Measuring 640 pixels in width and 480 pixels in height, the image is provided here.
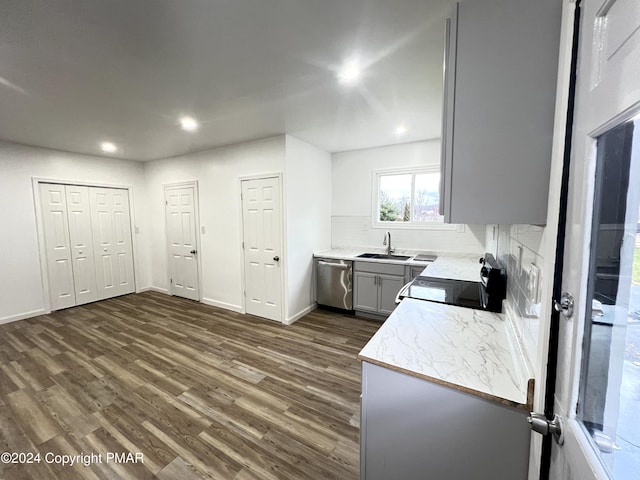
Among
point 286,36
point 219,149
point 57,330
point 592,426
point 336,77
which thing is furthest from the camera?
point 219,149

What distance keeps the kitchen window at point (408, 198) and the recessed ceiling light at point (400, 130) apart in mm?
642

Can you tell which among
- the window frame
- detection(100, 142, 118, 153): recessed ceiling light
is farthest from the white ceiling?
the window frame

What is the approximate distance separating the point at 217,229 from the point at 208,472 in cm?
316

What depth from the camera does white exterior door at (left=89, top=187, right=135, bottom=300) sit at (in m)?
4.50

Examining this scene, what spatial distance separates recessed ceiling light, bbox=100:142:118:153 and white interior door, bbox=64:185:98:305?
2.68 feet

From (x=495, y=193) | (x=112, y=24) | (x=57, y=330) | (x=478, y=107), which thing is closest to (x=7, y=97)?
(x=112, y=24)

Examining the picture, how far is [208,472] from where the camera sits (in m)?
1.50

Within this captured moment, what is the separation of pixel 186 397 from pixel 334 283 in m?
2.22

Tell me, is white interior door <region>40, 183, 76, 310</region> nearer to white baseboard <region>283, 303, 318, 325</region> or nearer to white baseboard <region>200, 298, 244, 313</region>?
white baseboard <region>200, 298, 244, 313</region>

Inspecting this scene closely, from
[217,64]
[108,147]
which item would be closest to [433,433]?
[217,64]

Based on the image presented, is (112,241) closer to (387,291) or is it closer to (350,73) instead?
(387,291)

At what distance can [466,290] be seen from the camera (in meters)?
2.04

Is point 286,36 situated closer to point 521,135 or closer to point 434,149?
point 521,135

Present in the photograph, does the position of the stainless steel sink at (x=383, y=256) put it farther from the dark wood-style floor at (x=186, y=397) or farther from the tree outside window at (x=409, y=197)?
the dark wood-style floor at (x=186, y=397)
